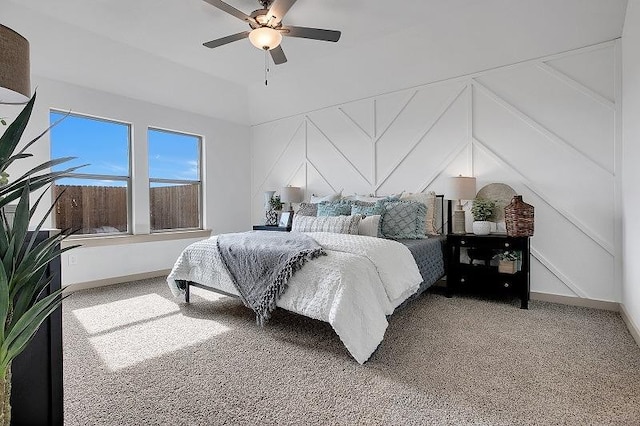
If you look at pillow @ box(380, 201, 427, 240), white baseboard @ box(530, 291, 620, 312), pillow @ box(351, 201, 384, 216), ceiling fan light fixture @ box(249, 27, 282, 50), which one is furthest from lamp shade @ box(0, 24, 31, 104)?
white baseboard @ box(530, 291, 620, 312)

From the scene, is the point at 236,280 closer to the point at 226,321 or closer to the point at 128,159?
the point at 226,321

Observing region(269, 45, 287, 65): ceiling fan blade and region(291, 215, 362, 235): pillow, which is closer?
region(269, 45, 287, 65): ceiling fan blade

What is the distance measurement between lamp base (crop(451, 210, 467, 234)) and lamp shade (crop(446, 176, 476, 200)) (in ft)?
0.75

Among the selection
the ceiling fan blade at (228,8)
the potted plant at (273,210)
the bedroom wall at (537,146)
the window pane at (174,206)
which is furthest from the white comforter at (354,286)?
the window pane at (174,206)

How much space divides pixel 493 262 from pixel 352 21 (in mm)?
2948

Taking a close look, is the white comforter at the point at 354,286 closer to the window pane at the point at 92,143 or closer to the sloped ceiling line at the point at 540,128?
the sloped ceiling line at the point at 540,128

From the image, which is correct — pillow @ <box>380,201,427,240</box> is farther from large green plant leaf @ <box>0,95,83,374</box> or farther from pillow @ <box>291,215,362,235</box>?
large green plant leaf @ <box>0,95,83,374</box>

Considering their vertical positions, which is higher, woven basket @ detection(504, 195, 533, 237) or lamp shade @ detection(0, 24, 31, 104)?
lamp shade @ detection(0, 24, 31, 104)

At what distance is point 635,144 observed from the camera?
251 cm

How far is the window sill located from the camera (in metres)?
4.14

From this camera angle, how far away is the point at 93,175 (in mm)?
4371

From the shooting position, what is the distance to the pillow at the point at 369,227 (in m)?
3.42

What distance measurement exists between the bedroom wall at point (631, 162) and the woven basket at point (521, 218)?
2.28ft

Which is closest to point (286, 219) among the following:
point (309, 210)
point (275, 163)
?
point (309, 210)
